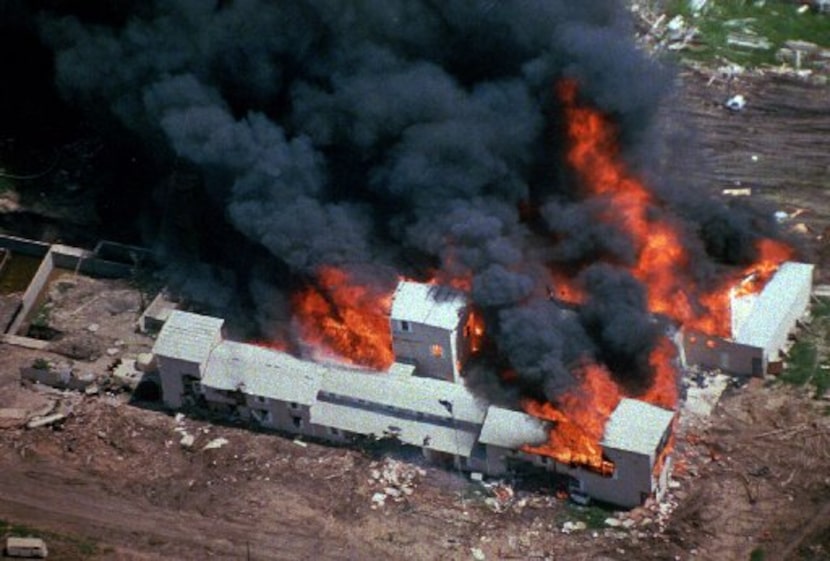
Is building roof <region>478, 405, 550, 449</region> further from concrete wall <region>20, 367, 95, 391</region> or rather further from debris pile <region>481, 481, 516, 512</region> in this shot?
concrete wall <region>20, 367, 95, 391</region>

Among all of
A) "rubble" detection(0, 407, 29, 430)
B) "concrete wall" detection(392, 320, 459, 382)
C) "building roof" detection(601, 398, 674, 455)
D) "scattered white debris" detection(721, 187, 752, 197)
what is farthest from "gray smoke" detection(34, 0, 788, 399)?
"rubble" detection(0, 407, 29, 430)

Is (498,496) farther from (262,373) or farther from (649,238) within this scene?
(649,238)

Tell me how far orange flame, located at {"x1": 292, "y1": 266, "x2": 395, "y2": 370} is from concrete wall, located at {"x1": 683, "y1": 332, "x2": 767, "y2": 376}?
499 inches

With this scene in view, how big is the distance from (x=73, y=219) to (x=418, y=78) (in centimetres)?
2030

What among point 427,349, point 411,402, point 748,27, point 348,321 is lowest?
point 411,402

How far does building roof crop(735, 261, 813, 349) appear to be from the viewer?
205 ft

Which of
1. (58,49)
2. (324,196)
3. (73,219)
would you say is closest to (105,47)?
(58,49)

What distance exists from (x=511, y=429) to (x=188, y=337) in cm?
1441

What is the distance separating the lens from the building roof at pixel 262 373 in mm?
60719

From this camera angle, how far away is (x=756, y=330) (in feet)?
206

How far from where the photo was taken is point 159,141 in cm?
7188

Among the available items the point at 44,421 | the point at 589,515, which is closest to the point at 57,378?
the point at 44,421

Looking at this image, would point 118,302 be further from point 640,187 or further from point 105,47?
point 640,187

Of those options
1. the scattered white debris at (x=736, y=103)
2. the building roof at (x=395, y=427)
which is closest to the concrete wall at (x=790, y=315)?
the building roof at (x=395, y=427)
